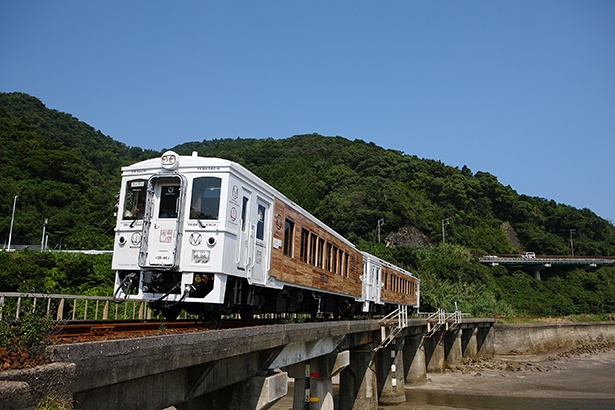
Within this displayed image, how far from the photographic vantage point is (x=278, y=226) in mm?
11445

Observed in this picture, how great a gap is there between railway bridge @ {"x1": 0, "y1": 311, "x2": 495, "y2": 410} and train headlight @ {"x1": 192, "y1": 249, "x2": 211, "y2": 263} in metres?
1.57

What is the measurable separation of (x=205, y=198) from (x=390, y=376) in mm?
15516

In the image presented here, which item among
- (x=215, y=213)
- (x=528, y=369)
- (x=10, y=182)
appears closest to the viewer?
(x=215, y=213)

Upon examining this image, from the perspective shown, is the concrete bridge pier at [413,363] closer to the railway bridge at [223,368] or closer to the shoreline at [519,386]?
the shoreline at [519,386]

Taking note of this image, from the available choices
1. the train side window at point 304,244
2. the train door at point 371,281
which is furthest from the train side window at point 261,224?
the train door at point 371,281

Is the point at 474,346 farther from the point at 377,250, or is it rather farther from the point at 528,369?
the point at 377,250

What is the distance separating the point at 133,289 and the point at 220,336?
3.52 m

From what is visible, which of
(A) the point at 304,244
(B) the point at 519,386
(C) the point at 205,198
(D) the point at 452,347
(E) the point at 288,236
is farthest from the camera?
(D) the point at 452,347

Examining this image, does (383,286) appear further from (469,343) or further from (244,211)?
(469,343)

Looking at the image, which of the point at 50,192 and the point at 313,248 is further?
the point at 50,192

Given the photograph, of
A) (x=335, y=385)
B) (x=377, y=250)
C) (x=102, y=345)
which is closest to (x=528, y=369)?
(x=335, y=385)

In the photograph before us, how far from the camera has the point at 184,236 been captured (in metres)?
8.86

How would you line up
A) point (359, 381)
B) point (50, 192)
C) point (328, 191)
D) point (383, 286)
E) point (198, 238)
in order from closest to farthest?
point (198, 238) → point (359, 381) → point (383, 286) → point (50, 192) → point (328, 191)

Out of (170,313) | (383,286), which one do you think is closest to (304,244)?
(170,313)
